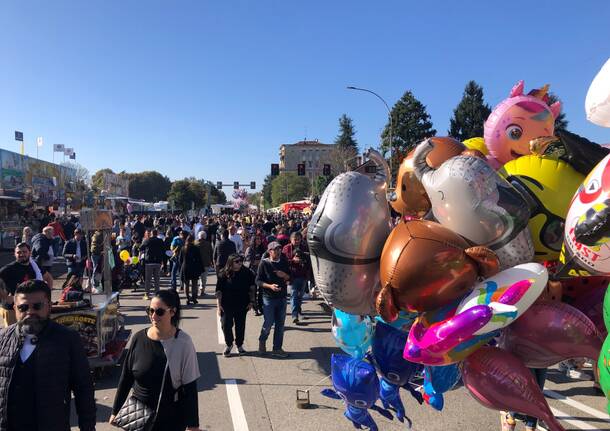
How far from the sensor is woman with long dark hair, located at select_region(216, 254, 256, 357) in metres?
6.55

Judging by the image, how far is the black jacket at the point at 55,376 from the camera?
8.41ft

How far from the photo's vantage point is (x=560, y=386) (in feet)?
18.5

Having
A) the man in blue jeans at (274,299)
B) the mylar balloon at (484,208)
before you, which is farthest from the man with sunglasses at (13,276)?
the mylar balloon at (484,208)

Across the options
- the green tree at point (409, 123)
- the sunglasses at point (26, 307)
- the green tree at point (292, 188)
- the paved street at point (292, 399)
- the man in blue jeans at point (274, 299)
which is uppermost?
the green tree at point (409, 123)

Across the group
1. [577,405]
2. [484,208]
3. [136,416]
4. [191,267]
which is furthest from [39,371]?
[191,267]

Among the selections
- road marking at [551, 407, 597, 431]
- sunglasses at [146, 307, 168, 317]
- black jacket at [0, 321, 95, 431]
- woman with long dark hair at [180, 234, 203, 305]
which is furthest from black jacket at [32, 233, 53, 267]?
road marking at [551, 407, 597, 431]

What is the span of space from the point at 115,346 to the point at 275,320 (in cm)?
228

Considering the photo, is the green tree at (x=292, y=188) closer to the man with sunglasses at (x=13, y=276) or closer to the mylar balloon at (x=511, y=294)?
the man with sunglasses at (x=13, y=276)

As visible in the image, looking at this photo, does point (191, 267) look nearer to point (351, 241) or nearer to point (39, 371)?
point (39, 371)

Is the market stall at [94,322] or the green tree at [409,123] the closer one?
the market stall at [94,322]

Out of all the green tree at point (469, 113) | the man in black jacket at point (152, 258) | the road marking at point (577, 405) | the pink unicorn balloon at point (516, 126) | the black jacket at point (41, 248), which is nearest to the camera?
the pink unicorn balloon at point (516, 126)

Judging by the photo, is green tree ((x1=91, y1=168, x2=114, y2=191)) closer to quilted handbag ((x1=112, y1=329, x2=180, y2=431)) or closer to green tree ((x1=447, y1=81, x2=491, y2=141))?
green tree ((x1=447, y1=81, x2=491, y2=141))

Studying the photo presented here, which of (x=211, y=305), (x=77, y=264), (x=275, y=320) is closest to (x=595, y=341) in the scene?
(x=275, y=320)

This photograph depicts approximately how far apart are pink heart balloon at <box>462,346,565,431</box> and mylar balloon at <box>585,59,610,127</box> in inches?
54.4
